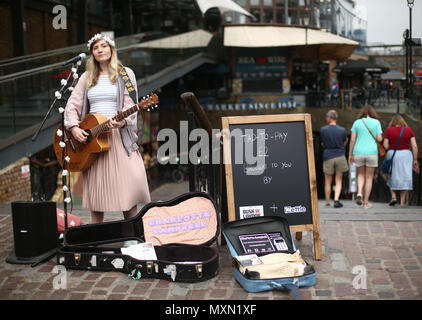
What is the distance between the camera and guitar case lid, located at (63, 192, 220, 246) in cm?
463

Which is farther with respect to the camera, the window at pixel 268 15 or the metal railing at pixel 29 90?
the window at pixel 268 15

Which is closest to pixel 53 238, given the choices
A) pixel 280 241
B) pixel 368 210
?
pixel 280 241

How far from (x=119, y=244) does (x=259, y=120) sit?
1.94 m

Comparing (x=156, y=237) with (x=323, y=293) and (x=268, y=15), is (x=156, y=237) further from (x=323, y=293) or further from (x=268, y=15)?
(x=268, y=15)

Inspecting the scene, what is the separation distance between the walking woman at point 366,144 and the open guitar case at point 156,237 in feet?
12.7

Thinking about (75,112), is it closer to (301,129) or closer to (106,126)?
(106,126)

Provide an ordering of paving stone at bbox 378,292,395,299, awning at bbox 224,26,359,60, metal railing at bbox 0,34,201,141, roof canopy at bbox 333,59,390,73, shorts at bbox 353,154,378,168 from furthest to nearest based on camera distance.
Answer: awning at bbox 224,26,359,60, roof canopy at bbox 333,59,390,73, metal railing at bbox 0,34,201,141, shorts at bbox 353,154,378,168, paving stone at bbox 378,292,395,299

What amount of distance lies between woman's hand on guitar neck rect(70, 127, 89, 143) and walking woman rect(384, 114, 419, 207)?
5451mm

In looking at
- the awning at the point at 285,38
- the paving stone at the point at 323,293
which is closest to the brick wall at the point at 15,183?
the paving stone at the point at 323,293

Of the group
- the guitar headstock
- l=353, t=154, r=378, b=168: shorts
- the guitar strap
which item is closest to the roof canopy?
l=353, t=154, r=378, b=168: shorts

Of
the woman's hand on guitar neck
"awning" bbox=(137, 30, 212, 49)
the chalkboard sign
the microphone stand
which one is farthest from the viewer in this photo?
"awning" bbox=(137, 30, 212, 49)

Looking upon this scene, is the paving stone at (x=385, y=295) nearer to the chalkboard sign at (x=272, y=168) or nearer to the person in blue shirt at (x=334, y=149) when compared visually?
the chalkboard sign at (x=272, y=168)

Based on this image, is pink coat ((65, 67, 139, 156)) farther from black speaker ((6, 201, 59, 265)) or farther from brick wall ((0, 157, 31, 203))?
brick wall ((0, 157, 31, 203))

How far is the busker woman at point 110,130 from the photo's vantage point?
15.6ft
